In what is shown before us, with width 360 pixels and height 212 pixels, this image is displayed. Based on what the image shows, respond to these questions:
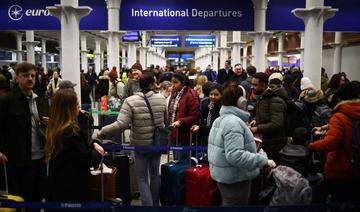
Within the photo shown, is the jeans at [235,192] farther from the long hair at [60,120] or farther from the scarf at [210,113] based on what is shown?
the scarf at [210,113]

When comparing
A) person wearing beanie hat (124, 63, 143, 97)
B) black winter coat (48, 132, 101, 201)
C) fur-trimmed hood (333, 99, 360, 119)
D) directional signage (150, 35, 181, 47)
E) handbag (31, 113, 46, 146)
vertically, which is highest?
directional signage (150, 35, 181, 47)

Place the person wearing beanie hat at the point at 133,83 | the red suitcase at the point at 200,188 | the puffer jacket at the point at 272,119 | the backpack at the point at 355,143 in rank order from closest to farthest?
the backpack at the point at 355,143, the red suitcase at the point at 200,188, the puffer jacket at the point at 272,119, the person wearing beanie hat at the point at 133,83

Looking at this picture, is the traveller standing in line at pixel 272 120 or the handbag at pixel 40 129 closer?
the handbag at pixel 40 129

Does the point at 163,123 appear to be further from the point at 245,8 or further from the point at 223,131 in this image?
the point at 245,8

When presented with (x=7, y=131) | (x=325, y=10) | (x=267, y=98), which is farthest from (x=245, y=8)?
(x=7, y=131)

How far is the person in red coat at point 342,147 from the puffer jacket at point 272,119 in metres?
0.74

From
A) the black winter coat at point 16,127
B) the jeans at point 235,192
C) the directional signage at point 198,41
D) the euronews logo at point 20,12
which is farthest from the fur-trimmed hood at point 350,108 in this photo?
the directional signage at point 198,41

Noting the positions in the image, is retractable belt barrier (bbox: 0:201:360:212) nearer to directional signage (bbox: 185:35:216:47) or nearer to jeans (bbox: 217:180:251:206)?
jeans (bbox: 217:180:251:206)

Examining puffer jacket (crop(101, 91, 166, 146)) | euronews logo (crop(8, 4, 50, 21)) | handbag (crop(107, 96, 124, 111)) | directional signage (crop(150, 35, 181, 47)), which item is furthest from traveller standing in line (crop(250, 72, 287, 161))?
directional signage (crop(150, 35, 181, 47))

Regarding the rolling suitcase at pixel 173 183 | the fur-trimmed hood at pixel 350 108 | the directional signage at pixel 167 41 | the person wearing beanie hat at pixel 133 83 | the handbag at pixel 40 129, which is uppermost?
the directional signage at pixel 167 41

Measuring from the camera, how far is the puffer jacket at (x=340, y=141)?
3.61 metres

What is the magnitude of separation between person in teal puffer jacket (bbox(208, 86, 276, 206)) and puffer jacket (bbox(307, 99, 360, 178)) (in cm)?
59

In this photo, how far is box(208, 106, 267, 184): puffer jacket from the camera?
335 centimetres

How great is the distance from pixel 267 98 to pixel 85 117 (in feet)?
8.20
